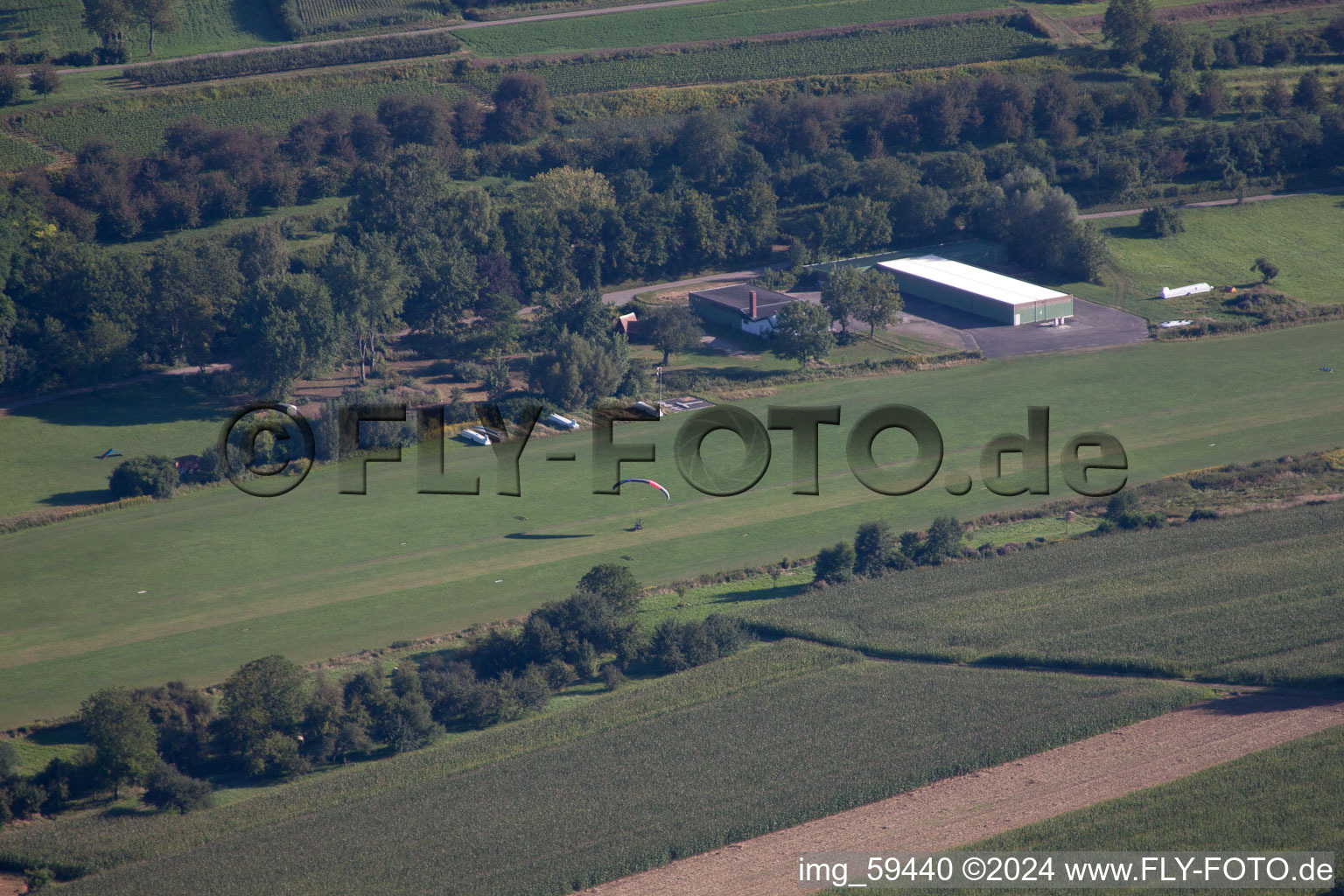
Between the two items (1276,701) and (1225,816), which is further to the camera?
(1276,701)

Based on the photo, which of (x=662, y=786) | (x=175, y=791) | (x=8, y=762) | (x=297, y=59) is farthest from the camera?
(x=297, y=59)

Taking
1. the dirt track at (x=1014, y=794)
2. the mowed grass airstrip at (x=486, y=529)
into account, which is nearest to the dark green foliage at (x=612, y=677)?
the mowed grass airstrip at (x=486, y=529)

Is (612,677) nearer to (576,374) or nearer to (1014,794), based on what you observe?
(1014,794)

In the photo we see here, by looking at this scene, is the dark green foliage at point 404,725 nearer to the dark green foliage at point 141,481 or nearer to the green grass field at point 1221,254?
the dark green foliage at point 141,481

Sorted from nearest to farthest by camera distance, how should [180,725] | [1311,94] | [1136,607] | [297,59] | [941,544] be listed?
[180,725] < [1136,607] < [941,544] < [1311,94] < [297,59]

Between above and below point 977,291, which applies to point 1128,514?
below

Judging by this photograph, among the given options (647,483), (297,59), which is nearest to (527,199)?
(297,59)

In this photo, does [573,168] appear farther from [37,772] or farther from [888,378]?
[37,772]
